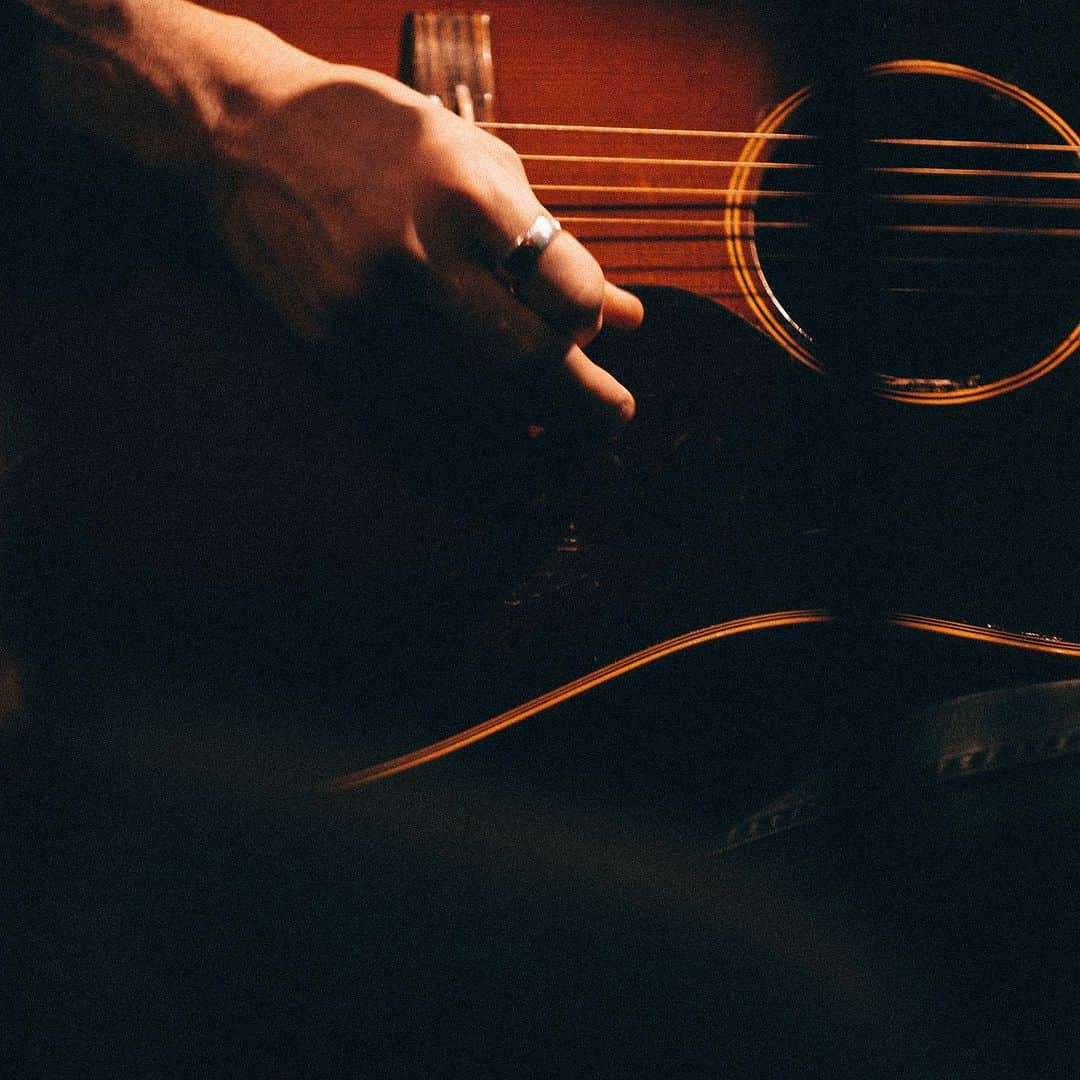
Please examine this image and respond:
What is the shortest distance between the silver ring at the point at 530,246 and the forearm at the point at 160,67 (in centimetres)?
17

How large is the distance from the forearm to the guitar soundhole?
16.9 inches

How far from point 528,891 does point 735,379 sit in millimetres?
433

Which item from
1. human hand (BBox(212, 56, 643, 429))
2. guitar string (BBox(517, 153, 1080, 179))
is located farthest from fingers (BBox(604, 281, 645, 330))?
guitar string (BBox(517, 153, 1080, 179))

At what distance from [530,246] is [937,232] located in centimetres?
49

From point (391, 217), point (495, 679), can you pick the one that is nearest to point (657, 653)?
point (495, 679)

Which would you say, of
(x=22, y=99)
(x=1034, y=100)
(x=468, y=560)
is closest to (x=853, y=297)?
(x=1034, y=100)

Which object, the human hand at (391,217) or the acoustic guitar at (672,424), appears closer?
the human hand at (391,217)

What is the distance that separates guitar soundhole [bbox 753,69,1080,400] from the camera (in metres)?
0.70

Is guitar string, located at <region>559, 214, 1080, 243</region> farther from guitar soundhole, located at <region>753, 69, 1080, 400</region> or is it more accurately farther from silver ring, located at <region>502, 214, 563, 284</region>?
silver ring, located at <region>502, 214, 563, 284</region>

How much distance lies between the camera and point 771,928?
58 cm

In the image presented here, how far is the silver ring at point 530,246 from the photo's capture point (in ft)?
1.44

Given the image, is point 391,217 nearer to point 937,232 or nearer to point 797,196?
point 797,196

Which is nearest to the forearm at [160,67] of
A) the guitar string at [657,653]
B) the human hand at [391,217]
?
the human hand at [391,217]

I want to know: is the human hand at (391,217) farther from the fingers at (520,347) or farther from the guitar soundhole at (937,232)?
the guitar soundhole at (937,232)
